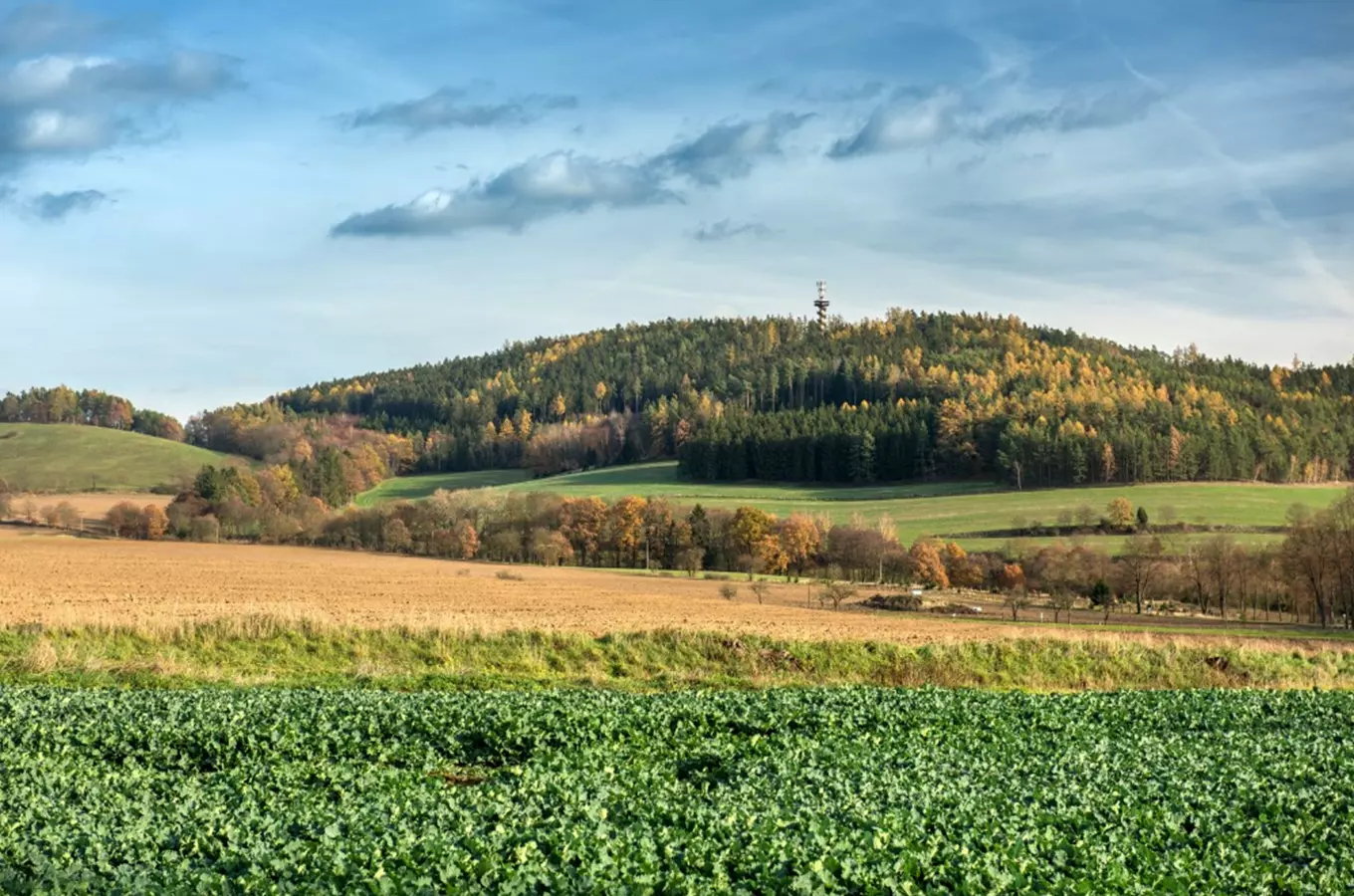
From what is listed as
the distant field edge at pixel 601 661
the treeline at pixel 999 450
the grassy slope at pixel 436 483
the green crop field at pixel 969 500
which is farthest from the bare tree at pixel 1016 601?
the grassy slope at pixel 436 483

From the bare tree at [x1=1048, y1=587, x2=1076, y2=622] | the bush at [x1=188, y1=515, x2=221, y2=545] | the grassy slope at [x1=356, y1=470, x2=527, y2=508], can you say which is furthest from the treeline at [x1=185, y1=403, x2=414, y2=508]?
the bare tree at [x1=1048, y1=587, x2=1076, y2=622]

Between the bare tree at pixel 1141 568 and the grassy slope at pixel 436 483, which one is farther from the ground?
the grassy slope at pixel 436 483

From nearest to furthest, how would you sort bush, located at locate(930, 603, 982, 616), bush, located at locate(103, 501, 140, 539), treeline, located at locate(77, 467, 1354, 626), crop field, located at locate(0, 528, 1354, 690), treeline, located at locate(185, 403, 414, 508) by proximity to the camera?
crop field, located at locate(0, 528, 1354, 690), bush, located at locate(930, 603, 982, 616), treeline, located at locate(77, 467, 1354, 626), bush, located at locate(103, 501, 140, 539), treeline, located at locate(185, 403, 414, 508)

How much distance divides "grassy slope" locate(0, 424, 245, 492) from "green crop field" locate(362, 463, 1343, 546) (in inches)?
2044

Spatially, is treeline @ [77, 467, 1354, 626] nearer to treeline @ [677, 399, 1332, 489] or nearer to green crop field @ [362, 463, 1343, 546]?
green crop field @ [362, 463, 1343, 546]

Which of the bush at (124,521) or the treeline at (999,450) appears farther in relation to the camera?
the treeline at (999,450)

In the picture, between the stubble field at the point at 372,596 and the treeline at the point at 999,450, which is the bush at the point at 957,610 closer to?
the stubble field at the point at 372,596

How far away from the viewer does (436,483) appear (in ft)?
584

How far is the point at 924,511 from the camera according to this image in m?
130

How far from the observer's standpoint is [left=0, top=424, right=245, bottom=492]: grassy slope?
506 ft

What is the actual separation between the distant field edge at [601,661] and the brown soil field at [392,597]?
3.49 ft

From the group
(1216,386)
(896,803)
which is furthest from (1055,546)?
(1216,386)

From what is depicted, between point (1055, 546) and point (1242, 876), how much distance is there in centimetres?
9053

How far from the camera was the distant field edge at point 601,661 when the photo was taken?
29766mm
